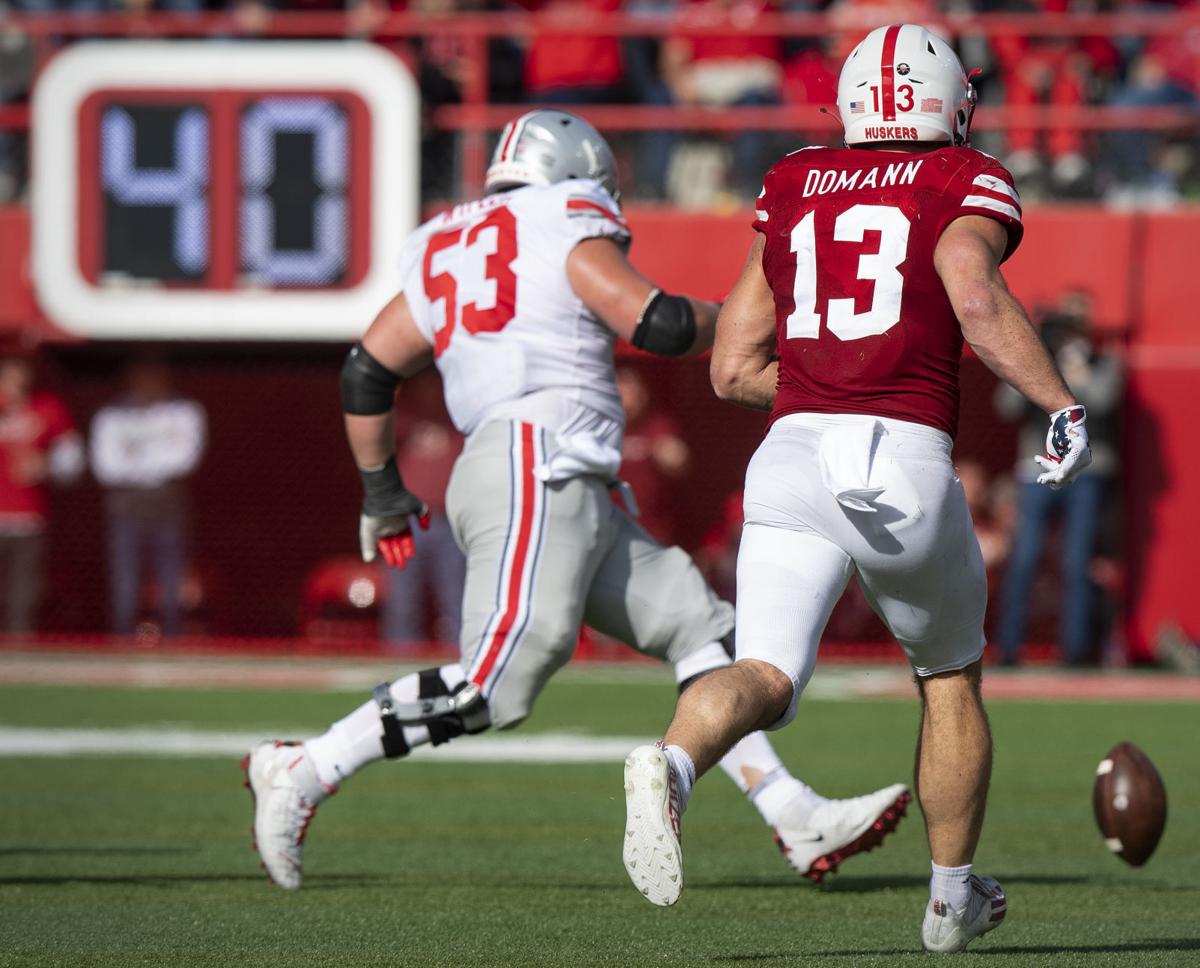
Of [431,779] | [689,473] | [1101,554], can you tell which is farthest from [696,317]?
[689,473]

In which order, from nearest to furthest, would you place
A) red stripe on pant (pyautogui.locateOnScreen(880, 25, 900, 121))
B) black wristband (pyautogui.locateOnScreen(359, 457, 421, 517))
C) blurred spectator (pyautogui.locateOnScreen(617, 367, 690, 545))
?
red stripe on pant (pyautogui.locateOnScreen(880, 25, 900, 121)), black wristband (pyautogui.locateOnScreen(359, 457, 421, 517)), blurred spectator (pyautogui.locateOnScreen(617, 367, 690, 545))

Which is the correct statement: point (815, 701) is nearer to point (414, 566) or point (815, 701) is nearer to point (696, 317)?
point (414, 566)

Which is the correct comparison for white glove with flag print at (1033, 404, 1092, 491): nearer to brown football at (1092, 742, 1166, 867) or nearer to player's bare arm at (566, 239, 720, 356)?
player's bare arm at (566, 239, 720, 356)

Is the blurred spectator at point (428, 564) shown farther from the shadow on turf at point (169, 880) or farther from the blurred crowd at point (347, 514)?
the shadow on turf at point (169, 880)

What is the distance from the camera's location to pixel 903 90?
4.04 meters

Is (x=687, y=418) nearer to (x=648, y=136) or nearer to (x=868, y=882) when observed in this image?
(x=648, y=136)

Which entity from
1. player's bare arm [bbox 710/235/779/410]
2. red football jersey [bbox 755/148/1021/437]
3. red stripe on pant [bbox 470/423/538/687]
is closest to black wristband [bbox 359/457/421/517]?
red stripe on pant [bbox 470/423/538/687]

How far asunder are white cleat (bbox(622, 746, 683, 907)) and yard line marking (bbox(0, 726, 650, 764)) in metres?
3.94

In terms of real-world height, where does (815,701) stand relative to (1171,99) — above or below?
below

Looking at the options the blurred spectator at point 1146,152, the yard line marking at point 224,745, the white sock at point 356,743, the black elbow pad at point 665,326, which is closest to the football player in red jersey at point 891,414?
the black elbow pad at point 665,326

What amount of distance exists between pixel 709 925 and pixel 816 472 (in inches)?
44.9

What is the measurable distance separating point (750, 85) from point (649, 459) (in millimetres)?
2332

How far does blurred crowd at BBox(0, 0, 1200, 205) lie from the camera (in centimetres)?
1248

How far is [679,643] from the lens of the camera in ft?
16.6
